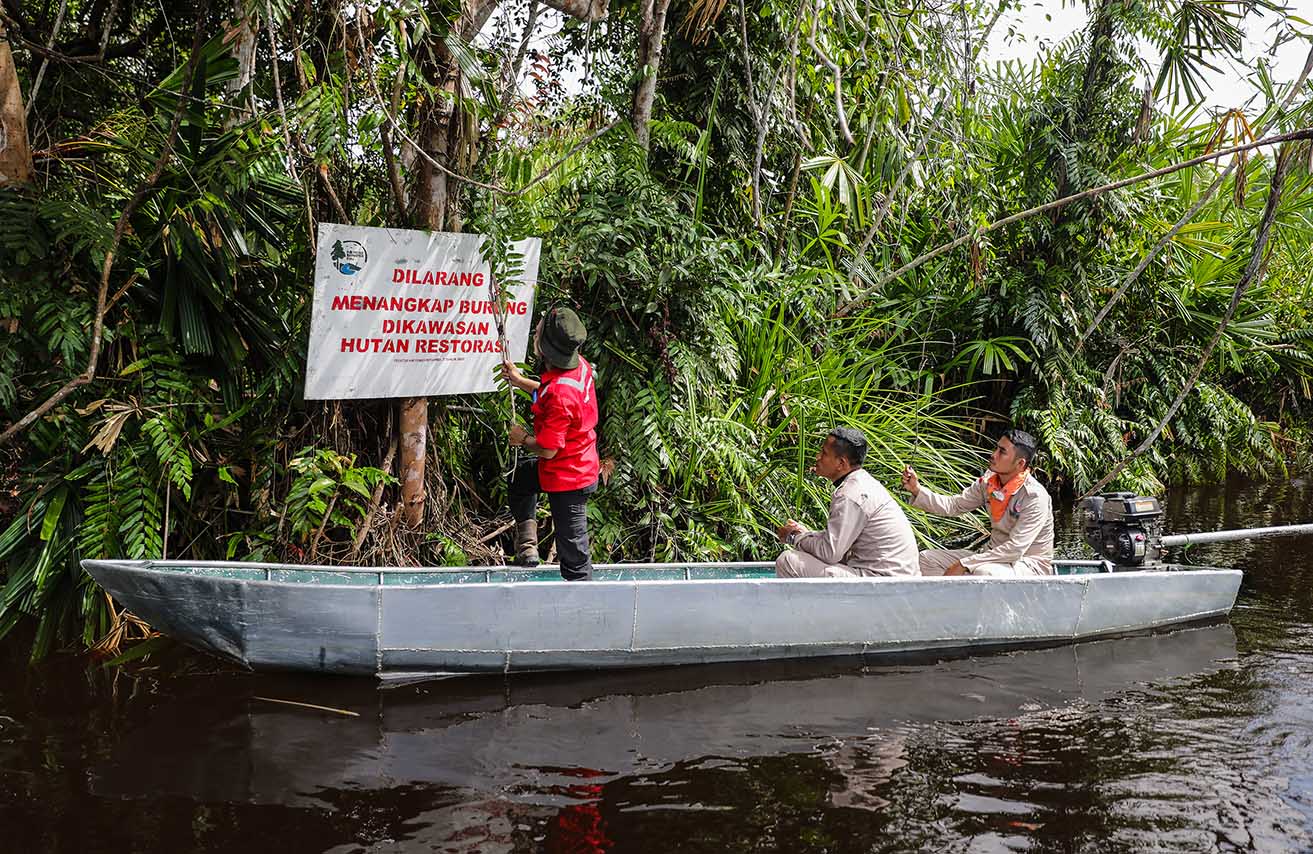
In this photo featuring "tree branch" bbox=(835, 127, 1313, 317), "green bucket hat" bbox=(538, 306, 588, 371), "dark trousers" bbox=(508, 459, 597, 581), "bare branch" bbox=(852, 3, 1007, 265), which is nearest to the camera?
"green bucket hat" bbox=(538, 306, 588, 371)

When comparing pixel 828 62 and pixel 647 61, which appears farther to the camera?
pixel 828 62

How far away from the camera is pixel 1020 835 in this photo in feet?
10.9

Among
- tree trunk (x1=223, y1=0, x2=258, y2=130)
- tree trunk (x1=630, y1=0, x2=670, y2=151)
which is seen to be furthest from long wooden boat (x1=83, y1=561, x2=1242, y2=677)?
tree trunk (x1=630, y1=0, x2=670, y2=151)

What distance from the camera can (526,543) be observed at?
17.8 ft

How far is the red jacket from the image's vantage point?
4.72 metres

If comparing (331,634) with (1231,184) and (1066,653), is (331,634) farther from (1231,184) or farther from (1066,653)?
(1231,184)

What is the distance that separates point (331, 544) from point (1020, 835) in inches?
143

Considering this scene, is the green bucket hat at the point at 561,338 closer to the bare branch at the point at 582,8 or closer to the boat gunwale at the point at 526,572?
the boat gunwale at the point at 526,572

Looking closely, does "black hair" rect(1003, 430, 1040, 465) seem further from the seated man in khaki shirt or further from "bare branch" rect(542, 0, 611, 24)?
"bare branch" rect(542, 0, 611, 24)

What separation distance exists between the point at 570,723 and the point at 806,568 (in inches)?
60.7

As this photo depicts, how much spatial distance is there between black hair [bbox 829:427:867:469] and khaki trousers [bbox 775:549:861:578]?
1.80ft

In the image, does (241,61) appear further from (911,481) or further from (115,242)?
(911,481)

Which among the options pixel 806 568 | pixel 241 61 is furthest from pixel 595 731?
pixel 241 61

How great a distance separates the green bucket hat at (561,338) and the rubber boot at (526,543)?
107cm
